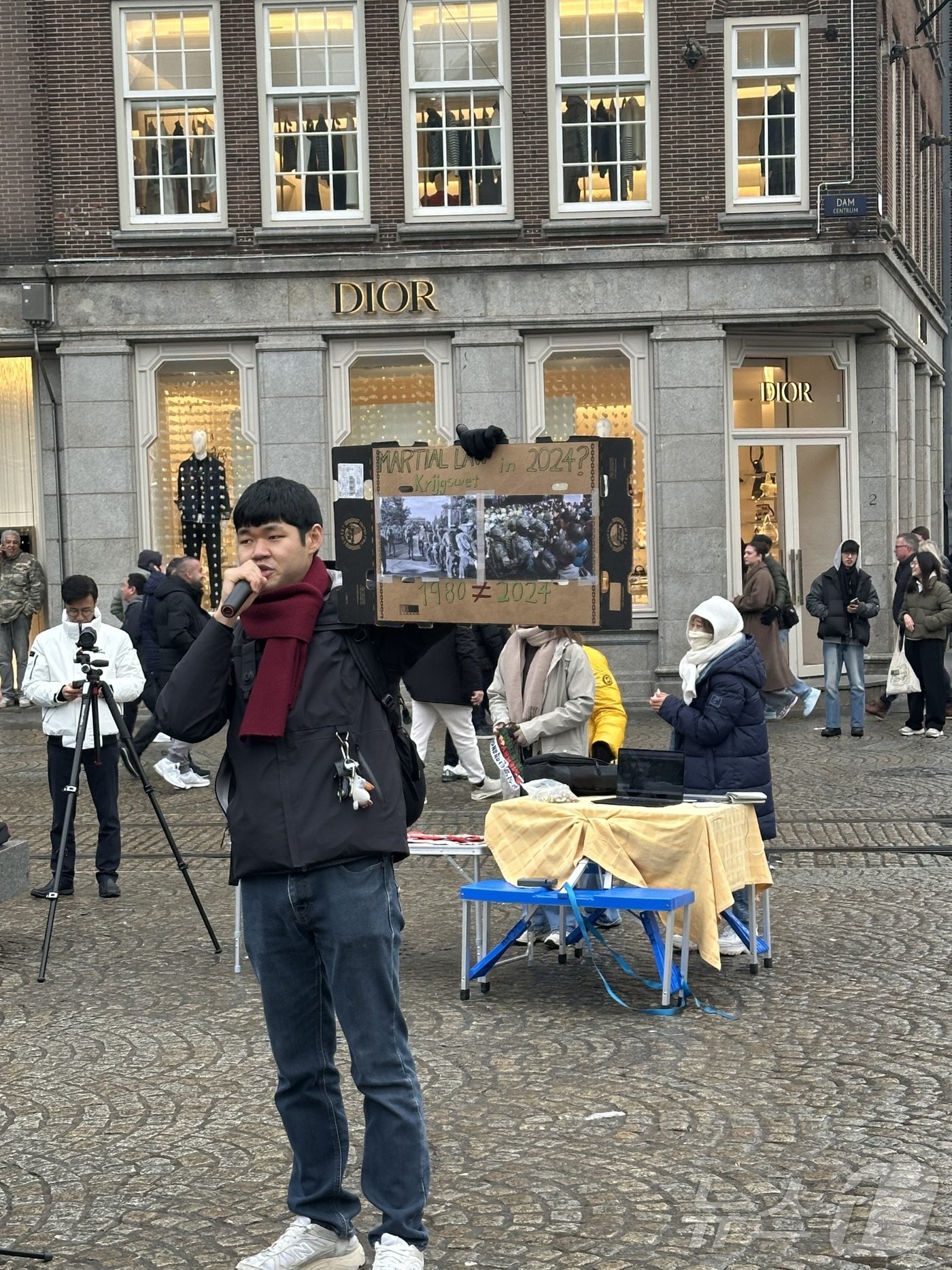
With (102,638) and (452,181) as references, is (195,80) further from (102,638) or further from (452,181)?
(102,638)

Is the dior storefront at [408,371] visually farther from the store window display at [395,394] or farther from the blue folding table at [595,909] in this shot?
the blue folding table at [595,909]

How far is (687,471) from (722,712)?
13.3 m

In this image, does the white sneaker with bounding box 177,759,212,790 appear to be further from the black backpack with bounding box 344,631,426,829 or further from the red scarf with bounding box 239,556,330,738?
the red scarf with bounding box 239,556,330,738

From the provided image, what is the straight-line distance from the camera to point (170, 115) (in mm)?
21875

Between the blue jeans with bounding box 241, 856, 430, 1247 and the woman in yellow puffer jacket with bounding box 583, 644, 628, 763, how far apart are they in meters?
4.90

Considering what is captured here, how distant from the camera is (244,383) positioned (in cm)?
2197

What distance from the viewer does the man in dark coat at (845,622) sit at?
17.8 metres

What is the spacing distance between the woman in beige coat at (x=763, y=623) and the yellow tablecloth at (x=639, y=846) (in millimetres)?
10147

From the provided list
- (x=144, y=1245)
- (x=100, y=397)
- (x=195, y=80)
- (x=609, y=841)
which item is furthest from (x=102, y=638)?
(x=195, y=80)

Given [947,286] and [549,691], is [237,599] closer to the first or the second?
[549,691]

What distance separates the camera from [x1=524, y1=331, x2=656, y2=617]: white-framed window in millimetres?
21875

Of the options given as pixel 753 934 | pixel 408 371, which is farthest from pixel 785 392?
pixel 753 934

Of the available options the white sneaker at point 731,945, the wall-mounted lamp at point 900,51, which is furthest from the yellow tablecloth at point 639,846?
the wall-mounted lamp at point 900,51

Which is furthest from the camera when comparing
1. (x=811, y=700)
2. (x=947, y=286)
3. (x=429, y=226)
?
(x=947, y=286)
